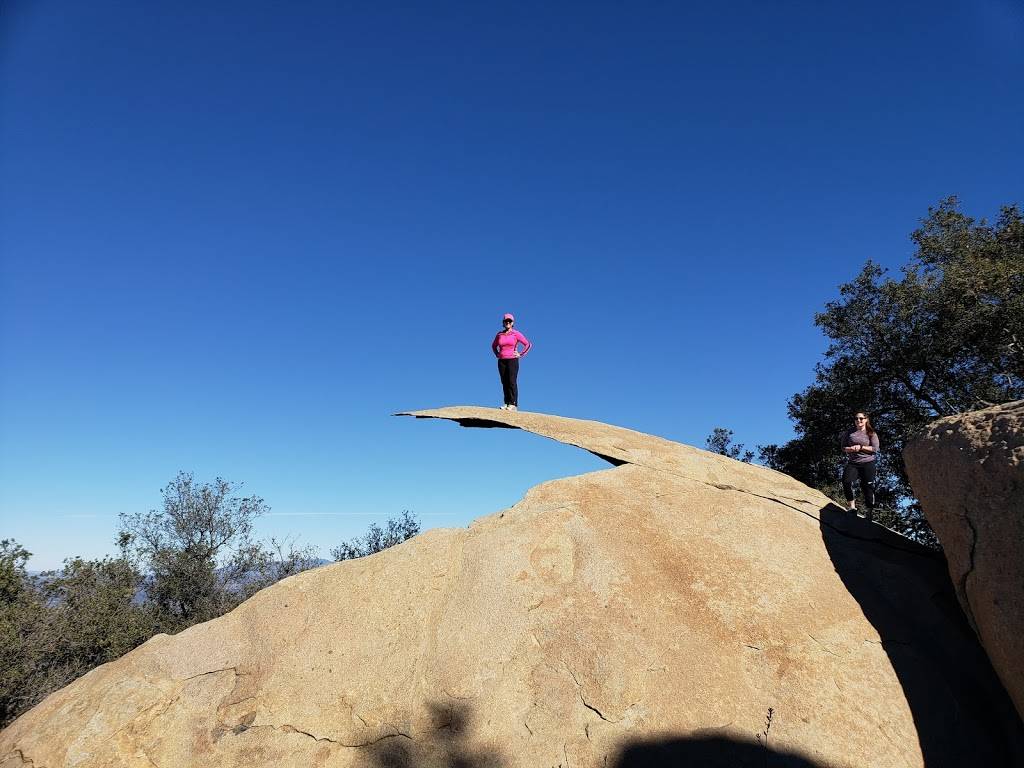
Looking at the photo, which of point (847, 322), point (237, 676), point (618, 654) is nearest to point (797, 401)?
point (847, 322)

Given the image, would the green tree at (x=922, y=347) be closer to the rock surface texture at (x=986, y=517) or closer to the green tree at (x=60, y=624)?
the rock surface texture at (x=986, y=517)

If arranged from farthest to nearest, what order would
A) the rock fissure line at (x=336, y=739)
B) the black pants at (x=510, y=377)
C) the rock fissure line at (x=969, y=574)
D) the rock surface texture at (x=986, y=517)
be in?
the black pants at (x=510, y=377)
the rock fissure line at (x=969, y=574)
the rock fissure line at (x=336, y=739)
the rock surface texture at (x=986, y=517)

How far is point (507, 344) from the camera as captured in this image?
10.0 meters

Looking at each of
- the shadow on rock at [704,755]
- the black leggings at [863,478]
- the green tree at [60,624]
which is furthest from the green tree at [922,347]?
the green tree at [60,624]

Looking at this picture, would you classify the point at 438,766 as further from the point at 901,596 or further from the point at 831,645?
the point at 901,596

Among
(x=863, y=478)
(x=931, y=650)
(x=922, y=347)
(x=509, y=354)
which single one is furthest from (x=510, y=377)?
(x=922, y=347)

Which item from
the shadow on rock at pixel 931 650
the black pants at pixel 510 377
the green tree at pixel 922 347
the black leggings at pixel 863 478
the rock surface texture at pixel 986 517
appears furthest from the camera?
the green tree at pixel 922 347

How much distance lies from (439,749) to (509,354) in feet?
21.1

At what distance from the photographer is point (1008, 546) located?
4.30m

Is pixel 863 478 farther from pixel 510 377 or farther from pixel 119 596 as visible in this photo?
pixel 119 596

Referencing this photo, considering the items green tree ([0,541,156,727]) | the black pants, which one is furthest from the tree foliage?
the black pants

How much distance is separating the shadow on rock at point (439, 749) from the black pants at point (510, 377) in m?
5.69

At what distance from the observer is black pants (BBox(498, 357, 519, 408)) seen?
32.4ft

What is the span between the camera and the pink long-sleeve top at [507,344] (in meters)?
10.0
